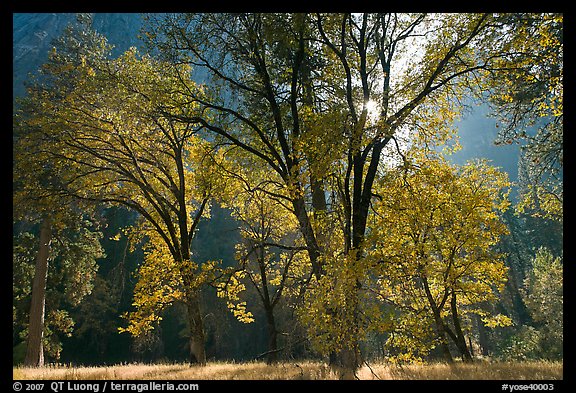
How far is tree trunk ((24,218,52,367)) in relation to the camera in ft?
58.6

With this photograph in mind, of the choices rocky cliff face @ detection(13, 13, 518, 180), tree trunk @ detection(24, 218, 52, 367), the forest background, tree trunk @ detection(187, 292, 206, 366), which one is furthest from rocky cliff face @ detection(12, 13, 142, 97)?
tree trunk @ detection(187, 292, 206, 366)

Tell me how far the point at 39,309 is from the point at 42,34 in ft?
268

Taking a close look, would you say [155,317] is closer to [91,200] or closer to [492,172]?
[91,200]

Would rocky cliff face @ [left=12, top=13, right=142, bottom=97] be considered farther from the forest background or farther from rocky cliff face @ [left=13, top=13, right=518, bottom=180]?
the forest background

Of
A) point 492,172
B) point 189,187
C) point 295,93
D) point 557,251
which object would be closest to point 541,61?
point 295,93

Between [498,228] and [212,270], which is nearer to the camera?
[212,270]

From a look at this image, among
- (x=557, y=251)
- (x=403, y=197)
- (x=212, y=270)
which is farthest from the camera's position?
(x=557, y=251)

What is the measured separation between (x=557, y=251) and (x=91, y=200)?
203ft

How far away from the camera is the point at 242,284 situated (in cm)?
1658

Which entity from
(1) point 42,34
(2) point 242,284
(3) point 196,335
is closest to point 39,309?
(3) point 196,335

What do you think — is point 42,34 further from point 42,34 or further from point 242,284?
point 242,284

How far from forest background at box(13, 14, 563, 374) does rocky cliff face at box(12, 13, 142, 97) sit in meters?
0.59

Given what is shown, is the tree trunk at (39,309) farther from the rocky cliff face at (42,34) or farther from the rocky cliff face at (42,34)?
the rocky cliff face at (42,34)

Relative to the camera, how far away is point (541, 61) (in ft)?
29.8
